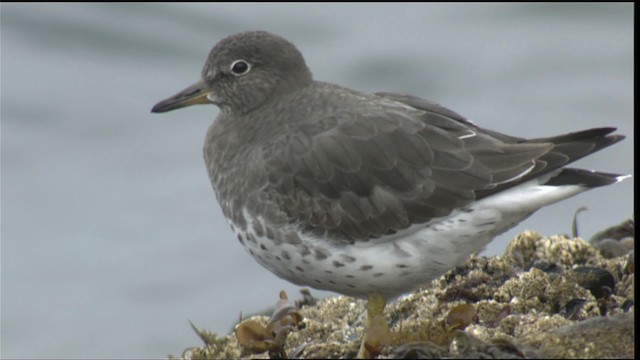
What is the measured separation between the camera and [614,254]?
289 inches

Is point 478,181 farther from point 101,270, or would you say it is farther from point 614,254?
point 101,270

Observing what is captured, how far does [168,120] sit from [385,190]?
23.1ft

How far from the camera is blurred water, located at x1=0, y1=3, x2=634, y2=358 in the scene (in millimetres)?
10844

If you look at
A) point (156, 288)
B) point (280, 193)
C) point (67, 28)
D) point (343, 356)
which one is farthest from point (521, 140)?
point (67, 28)

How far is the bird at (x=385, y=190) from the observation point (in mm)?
6359

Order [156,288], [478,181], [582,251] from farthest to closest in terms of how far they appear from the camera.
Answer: [156,288] → [582,251] → [478,181]

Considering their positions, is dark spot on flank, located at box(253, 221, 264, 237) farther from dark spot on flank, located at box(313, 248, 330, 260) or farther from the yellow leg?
the yellow leg

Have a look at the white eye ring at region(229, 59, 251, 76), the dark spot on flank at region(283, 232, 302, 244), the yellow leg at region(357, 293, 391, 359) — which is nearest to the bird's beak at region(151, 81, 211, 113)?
the white eye ring at region(229, 59, 251, 76)

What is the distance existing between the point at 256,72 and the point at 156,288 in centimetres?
409

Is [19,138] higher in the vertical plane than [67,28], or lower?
lower

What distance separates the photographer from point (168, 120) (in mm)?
13156

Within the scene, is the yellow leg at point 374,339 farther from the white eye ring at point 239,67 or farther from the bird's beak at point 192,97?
the bird's beak at point 192,97

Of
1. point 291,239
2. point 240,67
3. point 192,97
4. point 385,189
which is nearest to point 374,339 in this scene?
point 291,239

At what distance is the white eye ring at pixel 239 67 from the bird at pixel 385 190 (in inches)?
32.3
